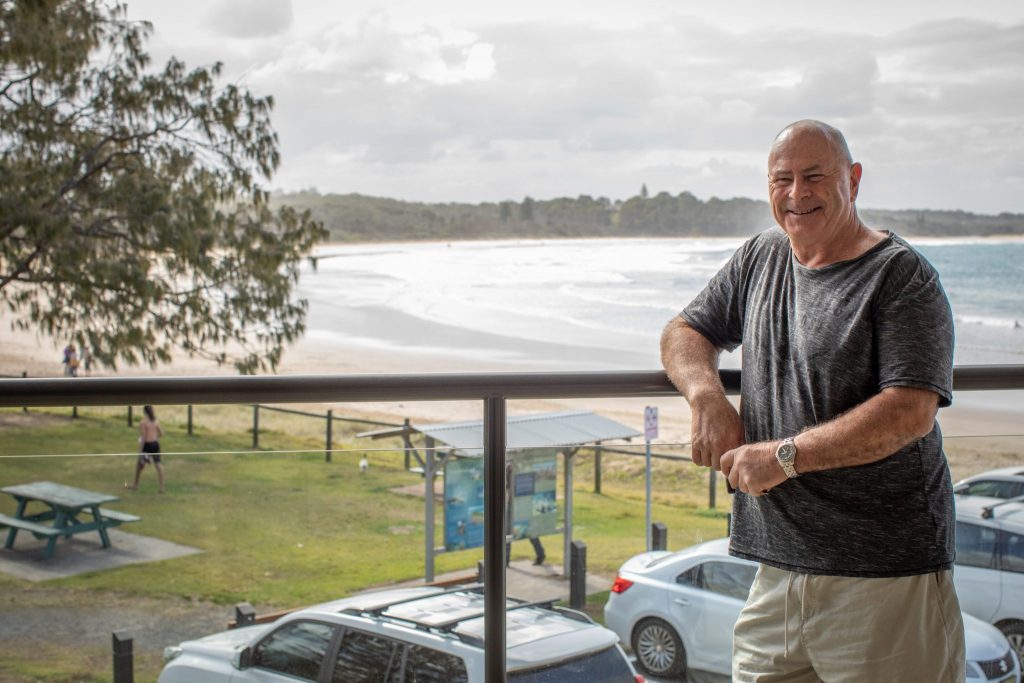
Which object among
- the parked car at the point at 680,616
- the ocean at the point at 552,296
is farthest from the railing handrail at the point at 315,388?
the ocean at the point at 552,296

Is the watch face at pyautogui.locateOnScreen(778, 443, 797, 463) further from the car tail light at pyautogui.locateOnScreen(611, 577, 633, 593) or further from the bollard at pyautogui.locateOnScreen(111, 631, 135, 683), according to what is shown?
the bollard at pyautogui.locateOnScreen(111, 631, 135, 683)

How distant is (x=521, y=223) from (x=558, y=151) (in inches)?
148

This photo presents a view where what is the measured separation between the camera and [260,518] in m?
1.90

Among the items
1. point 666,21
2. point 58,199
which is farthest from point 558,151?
point 58,199

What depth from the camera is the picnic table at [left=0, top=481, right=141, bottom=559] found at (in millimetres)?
1865

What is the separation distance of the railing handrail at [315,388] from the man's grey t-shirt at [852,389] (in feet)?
0.82

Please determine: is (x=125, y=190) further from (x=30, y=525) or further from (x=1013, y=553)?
(x=1013, y=553)

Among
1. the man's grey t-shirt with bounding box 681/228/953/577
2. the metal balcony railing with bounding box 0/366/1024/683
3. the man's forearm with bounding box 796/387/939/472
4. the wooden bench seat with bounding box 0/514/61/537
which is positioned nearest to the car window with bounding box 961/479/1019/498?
the metal balcony railing with bounding box 0/366/1024/683

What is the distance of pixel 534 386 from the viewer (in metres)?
1.84

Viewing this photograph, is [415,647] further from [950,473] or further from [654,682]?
[950,473]

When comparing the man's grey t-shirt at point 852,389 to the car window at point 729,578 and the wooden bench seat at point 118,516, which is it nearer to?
the car window at point 729,578

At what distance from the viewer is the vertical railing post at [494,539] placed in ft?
6.18

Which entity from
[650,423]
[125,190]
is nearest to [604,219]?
[125,190]

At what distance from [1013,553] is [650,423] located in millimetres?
699
